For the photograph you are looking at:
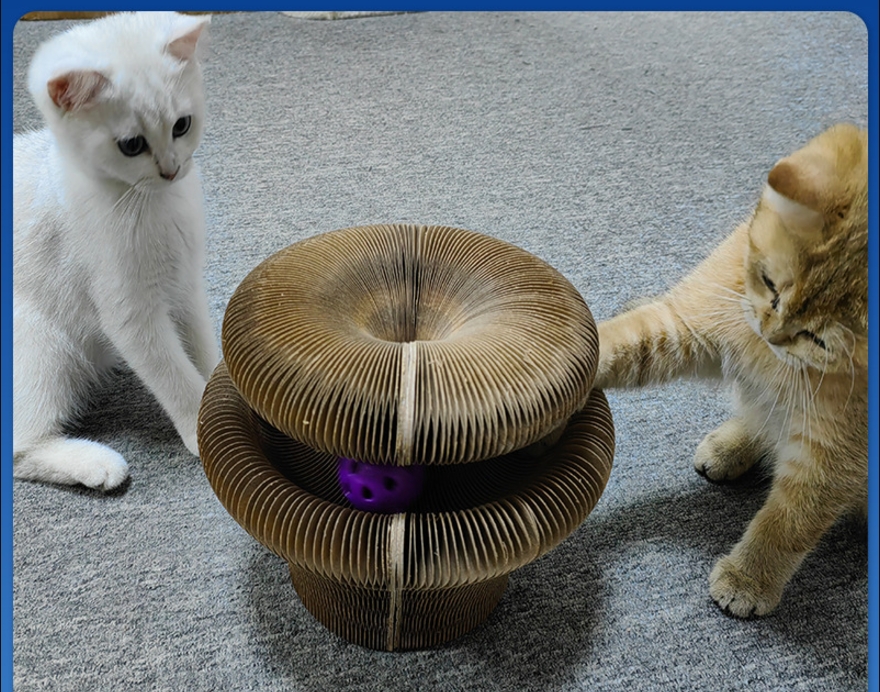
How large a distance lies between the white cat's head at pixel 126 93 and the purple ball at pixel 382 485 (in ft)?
1.53

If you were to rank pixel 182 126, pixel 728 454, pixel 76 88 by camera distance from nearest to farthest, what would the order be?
pixel 76 88 < pixel 182 126 < pixel 728 454

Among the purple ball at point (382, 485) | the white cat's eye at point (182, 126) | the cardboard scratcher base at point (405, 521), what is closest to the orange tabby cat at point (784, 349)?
the cardboard scratcher base at point (405, 521)

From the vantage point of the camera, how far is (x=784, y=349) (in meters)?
0.94

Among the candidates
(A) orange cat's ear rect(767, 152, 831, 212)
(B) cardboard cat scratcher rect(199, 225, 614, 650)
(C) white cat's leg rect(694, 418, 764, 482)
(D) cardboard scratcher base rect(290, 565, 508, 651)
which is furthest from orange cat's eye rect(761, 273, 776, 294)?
(D) cardboard scratcher base rect(290, 565, 508, 651)

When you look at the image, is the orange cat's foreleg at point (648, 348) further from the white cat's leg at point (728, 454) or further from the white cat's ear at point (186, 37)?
the white cat's ear at point (186, 37)

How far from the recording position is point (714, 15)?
2656 millimetres

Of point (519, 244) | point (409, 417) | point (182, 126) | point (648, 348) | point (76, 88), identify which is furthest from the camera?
point (519, 244)

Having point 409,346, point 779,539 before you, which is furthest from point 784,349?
point 409,346

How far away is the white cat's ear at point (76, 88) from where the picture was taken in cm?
89

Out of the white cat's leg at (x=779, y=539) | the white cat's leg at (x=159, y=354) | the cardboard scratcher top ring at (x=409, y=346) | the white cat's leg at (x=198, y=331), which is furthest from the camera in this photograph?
the white cat's leg at (x=198, y=331)

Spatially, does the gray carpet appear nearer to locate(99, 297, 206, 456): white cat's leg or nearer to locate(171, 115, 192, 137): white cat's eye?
locate(99, 297, 206, 456): white cat's leg

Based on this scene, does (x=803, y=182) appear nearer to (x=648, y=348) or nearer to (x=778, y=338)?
(x=778, y=338)

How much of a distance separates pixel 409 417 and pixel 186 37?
0.57 metres

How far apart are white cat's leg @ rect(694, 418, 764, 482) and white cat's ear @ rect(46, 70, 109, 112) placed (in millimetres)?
1050
